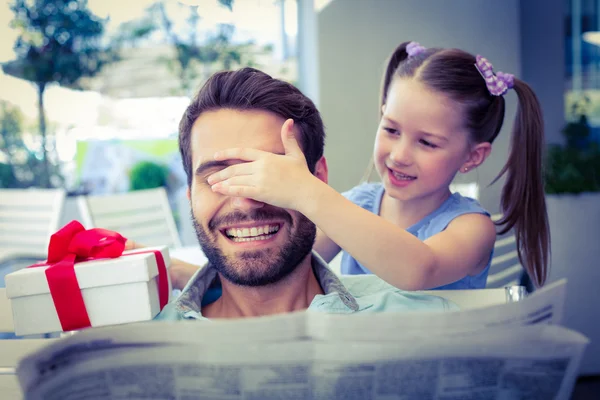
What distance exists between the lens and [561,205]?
112 inches

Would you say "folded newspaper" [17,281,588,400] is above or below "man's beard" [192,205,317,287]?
above

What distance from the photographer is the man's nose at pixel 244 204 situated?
0.92 meters

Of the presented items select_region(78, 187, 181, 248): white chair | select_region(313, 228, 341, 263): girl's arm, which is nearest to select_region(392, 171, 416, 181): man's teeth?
select_region(313, 228, 341, 263): girl's arm

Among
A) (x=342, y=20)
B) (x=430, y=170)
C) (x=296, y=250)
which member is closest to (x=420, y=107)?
(x=430, y=170)

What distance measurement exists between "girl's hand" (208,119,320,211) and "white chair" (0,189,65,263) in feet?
8.47

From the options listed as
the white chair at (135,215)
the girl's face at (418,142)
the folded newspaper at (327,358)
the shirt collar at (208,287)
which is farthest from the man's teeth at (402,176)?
the white chair at (135,215)

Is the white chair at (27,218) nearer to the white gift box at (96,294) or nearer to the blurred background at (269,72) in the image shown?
the blurred background at (269,72)

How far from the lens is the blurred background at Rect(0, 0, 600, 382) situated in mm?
3555

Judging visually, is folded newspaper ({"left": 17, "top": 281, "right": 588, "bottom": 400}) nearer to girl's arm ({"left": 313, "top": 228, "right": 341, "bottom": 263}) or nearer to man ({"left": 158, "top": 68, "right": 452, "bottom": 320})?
man ({"left": 158, "top": 68, "right": 452, "bottom": 320})

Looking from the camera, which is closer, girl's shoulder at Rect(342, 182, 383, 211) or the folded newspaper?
the folded newspaper

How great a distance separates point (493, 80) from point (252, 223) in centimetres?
79

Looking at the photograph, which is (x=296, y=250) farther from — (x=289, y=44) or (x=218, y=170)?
(x=289, y=44)

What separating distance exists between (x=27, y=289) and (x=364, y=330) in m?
0.65

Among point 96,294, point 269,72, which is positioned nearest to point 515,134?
point 96,294
